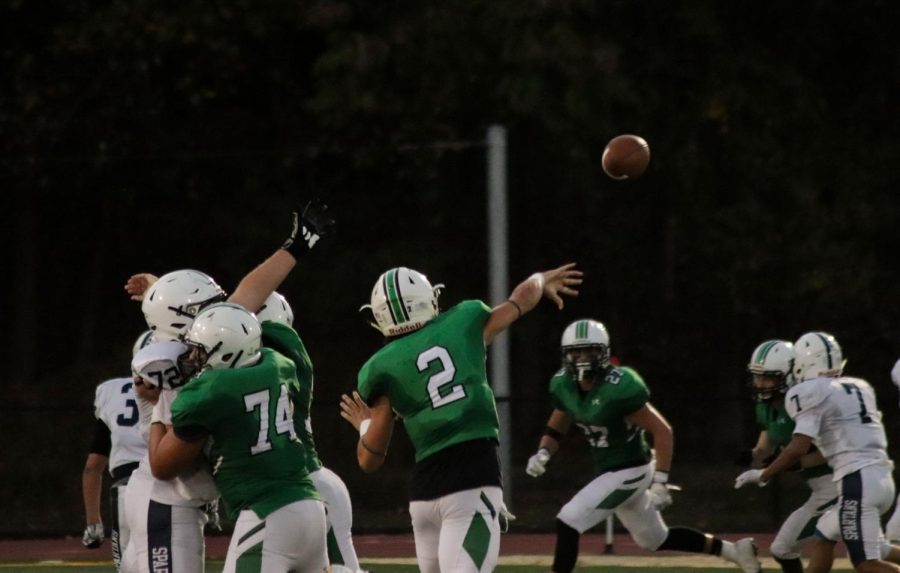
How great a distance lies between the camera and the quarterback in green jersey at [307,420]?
22.3 feet

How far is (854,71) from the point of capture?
695 inches

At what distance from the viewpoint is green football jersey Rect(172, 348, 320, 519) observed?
231 inches

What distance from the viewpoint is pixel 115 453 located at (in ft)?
28.5

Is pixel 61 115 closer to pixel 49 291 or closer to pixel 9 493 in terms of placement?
pixel 49 291

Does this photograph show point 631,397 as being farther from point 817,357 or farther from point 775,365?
point 817,357

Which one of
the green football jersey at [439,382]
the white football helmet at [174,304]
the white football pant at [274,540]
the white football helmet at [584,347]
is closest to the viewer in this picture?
the white football pant at [274,540]

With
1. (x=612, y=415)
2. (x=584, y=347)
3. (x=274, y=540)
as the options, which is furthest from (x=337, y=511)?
(x=584, y=347)

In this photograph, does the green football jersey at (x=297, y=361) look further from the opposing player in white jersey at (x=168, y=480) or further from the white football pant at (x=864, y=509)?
the white football pant at (x=864, y=509)

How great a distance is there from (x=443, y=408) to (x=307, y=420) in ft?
1.97

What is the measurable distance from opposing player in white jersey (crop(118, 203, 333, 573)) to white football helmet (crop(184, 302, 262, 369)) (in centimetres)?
20

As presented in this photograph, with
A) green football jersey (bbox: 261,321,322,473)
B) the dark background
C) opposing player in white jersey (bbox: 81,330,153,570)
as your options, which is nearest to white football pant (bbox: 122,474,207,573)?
green football jersey (bbox: 261,321,322,473)

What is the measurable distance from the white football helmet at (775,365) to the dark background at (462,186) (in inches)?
176

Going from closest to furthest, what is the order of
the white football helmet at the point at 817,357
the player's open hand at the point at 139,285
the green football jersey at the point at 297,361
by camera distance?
the green football jersey at the point at 297,361, the player's open hand at the point at 139,285, the white football helmet at the point at 817,357

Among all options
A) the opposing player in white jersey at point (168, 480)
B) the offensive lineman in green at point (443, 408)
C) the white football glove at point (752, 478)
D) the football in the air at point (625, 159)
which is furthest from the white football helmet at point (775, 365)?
the opposing player in white jersey at point (168, 480)
